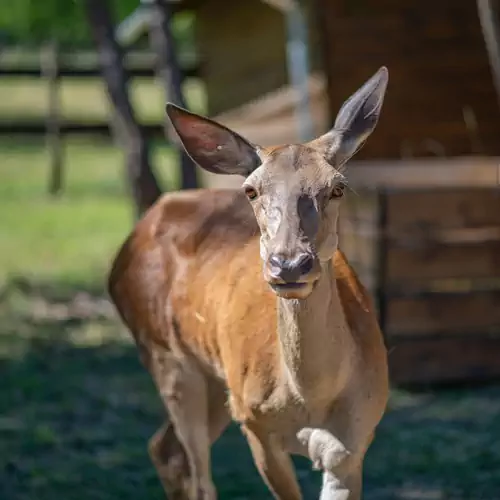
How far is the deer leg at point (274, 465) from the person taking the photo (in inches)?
174

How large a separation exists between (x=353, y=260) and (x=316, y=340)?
407 centimetres

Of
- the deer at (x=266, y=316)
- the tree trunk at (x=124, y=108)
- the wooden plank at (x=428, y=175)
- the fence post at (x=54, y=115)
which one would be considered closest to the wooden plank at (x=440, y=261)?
the wooden plank at (x=428, y=175)

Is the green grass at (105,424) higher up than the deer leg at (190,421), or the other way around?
the deer leg at (190,421)

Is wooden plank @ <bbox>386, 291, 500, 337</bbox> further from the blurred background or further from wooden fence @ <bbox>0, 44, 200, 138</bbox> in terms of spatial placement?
wooden fence @ <bbox>0, 44, 200, 138</bbox>

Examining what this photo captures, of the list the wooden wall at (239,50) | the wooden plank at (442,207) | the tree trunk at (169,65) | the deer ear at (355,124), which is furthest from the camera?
the wooden wall at (239,50)

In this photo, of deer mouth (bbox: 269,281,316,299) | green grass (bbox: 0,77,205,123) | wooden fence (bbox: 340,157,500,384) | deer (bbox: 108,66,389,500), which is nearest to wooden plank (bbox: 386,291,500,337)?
wooden fence (bbox: 340,157,500,384)

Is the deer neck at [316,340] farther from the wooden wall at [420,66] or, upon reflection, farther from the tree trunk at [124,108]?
the wooden wall at [420,66]

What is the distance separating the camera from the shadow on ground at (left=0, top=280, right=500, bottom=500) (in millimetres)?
5996

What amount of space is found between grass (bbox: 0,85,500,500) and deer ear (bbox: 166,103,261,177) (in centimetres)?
221

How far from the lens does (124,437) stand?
6973 millimetres

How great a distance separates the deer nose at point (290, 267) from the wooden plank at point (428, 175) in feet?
13.8

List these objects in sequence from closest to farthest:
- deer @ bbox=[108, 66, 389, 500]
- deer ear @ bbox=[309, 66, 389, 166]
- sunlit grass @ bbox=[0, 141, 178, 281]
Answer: deer @ bbox=[108, 66, 389, 500] < deer ear @ bbox=[309, 66, 389, 166] < sunlit grass @ bbox=[0, 141, 178, 281]

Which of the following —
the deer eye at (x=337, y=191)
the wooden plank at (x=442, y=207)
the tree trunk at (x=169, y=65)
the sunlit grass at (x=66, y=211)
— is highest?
the tree trunk at (x=169, y=65)

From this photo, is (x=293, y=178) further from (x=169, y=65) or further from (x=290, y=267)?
(x=169, y=65)
